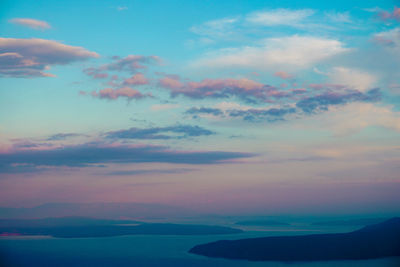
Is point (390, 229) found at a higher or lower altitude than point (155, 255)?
higher

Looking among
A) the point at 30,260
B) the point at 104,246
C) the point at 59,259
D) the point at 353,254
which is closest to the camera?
the point at 30,260

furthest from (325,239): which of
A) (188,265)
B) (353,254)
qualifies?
(188,265)

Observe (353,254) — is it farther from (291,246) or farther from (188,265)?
(188,265)

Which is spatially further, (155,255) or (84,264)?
(155,255)

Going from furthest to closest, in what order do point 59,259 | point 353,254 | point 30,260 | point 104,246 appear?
1. point 104,246
2. point 353,254
3. point 59,259
4. point 30,260

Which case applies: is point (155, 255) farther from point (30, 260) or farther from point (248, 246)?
point (30, 260)

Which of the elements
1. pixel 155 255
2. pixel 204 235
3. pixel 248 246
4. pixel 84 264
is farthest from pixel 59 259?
pixel 248 246
